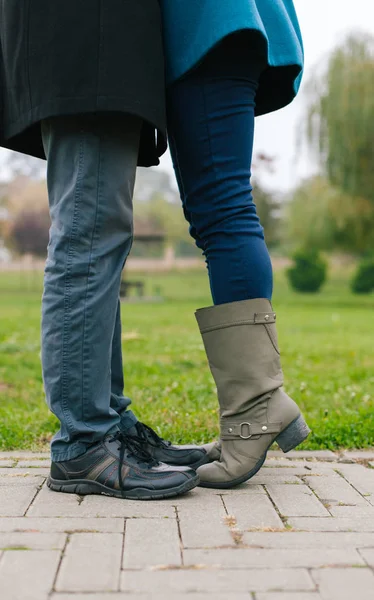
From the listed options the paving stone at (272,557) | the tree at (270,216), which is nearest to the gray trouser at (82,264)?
the paving stone at (272,557)

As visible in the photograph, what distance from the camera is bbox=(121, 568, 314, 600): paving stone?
1297 millimetres

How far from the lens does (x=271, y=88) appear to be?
223cm

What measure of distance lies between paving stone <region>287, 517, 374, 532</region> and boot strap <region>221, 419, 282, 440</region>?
0.31 meters

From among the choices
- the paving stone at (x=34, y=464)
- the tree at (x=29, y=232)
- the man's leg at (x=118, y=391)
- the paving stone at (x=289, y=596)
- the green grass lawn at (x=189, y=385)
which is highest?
the tree at (x=29, y=232)

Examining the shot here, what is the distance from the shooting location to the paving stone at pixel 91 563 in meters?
1.31

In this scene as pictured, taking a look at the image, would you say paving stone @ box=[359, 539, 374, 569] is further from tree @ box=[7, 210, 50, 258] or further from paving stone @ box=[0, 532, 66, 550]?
tree @ box=[7, 210, 50, 258]

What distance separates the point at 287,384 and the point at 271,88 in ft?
7.29

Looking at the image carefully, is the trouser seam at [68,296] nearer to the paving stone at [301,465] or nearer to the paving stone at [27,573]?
the paving stone at [27,573]

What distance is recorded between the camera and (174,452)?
2.17 meters

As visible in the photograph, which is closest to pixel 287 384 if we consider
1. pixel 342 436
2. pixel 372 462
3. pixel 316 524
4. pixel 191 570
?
pixel 342 436

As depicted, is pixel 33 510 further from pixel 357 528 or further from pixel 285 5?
pixel 285 5

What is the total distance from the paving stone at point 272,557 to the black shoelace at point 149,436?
67 centimetres

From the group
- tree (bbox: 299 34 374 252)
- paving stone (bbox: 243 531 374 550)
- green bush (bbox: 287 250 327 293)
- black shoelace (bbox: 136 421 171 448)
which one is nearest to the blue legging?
black shoelace (bbox: 136 421 171 448)

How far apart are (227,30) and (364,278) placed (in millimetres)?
26509
